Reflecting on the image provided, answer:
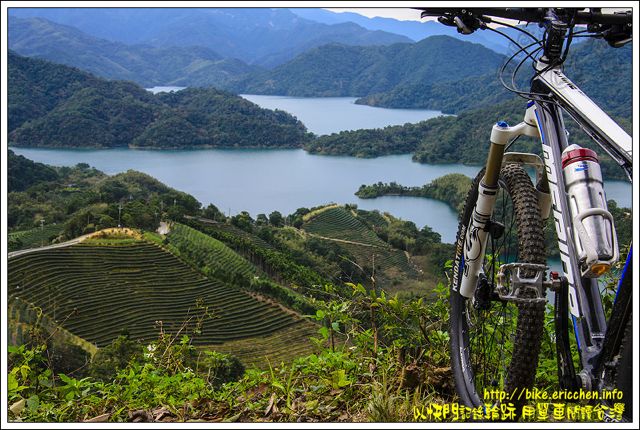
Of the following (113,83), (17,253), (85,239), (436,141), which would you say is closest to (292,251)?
(85,239)

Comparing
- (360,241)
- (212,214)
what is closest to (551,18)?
(360,241)

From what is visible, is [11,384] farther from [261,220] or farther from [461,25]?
[261,220]

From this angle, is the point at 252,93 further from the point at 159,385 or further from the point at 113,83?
the point at 159,385

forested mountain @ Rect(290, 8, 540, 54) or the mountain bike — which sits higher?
forested mountain @ Rect(290, 8, 540, 54)

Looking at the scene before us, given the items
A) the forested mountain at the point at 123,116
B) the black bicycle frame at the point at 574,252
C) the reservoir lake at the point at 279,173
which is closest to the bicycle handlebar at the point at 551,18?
the black bicycle frame at the point at 574,252

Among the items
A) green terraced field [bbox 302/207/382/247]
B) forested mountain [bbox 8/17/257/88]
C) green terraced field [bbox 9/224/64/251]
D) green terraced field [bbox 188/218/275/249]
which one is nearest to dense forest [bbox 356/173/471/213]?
green terraced field [bbox 302/207/382/247]

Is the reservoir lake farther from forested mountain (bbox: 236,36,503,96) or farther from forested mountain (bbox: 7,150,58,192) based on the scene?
forested mountain (bbox: 236,36,503,96)
